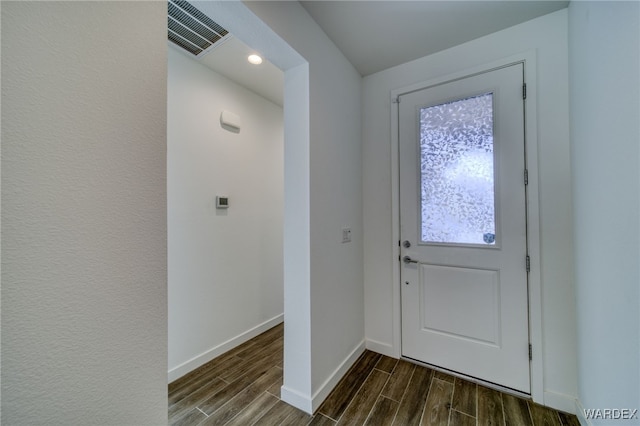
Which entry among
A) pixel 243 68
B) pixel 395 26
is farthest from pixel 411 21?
pixel 243 68

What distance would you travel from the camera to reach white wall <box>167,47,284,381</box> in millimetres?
1967

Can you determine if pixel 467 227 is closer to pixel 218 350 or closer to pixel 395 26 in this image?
pixel 395 26

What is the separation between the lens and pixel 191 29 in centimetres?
172

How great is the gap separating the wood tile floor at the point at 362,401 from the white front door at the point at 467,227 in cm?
19

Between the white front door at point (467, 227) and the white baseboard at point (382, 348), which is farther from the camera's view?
the white baseboard at point (382, 348)

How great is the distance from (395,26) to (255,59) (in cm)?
114

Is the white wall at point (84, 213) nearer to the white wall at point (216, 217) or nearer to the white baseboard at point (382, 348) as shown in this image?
the white wall at point (216, 217)

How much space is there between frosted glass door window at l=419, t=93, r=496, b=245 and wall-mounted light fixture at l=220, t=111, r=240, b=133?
1.72 m

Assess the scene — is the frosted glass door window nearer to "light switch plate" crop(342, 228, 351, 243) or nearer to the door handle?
the door handle

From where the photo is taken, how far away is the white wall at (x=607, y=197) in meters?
0.94

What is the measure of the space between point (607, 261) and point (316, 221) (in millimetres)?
1468

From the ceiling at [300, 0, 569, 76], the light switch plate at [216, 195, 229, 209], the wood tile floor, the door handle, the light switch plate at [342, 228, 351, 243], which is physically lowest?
the wood tile floor

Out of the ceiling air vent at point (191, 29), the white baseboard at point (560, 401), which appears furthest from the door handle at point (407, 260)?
the ceiling air vent at point (191, 29)

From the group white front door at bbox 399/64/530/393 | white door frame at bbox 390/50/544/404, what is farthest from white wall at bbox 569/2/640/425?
white front door at bbox 399/64/530/393
